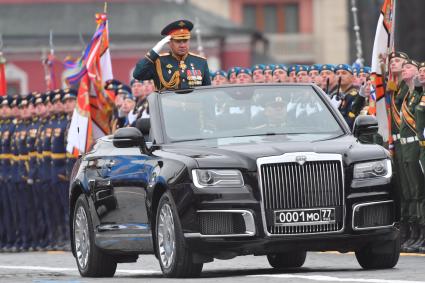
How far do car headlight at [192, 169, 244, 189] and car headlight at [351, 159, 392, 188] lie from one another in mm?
938

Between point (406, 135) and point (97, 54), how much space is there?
7684mm

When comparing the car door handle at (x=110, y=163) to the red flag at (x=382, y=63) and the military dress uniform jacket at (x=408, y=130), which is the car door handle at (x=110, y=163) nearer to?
the military dress uniform jacket at (x=408, y=130)

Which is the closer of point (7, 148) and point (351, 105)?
point (351, 105)

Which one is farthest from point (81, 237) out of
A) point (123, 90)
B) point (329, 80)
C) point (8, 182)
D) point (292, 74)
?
point (8, 182)

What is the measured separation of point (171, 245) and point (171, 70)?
302 centimetres

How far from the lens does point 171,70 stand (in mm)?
18844

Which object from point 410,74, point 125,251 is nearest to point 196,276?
point 125,251

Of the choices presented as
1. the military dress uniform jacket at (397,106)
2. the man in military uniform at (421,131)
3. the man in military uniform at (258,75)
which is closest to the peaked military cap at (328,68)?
the man in military uniform at (258,75)

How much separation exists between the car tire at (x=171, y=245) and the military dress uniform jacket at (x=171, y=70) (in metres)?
2.54

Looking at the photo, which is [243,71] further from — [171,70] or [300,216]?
[300,216]

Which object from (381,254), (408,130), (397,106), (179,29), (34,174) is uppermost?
(179,29)

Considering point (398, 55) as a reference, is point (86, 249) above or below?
below

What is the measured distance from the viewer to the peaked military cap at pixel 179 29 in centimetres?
1902

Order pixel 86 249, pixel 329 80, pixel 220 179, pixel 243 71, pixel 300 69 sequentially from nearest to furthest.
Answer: pixel 220 179 < pixel 86 249 < pixel 329 80 < pixel 300 69 < pixel 243 71
